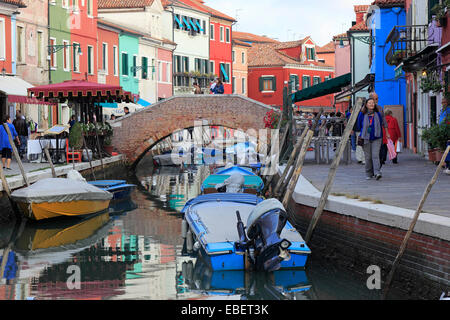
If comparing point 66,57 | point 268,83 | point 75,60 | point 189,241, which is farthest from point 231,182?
point 268,83

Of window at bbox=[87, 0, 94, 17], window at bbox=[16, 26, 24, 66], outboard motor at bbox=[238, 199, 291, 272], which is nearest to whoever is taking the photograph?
outboard motor at bbox=[238, 199, 291, 272]

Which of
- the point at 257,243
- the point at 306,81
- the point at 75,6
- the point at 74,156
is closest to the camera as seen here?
the point at 257,243

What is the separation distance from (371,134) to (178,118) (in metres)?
14.3

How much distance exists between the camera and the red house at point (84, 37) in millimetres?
32500

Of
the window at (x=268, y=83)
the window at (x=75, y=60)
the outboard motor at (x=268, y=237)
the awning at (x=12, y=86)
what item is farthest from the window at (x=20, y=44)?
the window at (x=268, y=83)

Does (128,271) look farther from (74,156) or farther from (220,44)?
(220,44)

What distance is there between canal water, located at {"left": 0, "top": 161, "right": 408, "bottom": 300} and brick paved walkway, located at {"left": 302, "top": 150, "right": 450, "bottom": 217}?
3.61 feet

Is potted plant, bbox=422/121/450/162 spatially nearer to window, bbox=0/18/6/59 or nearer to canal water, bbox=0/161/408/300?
canal water, bbox=0/161/408/300

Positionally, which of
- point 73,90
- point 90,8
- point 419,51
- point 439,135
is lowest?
point 439,135

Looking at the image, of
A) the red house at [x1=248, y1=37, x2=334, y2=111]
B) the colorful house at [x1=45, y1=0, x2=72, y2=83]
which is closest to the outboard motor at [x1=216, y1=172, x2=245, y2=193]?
the colorful house at [x1=45, y1=0, x2=72, y2=83]

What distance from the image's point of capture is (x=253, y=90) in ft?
190

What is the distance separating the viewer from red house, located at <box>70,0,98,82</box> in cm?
3250

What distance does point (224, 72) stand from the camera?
5228 centimetres

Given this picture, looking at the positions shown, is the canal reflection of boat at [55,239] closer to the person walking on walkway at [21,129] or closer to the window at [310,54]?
the person walking on walkway at [21,129]
